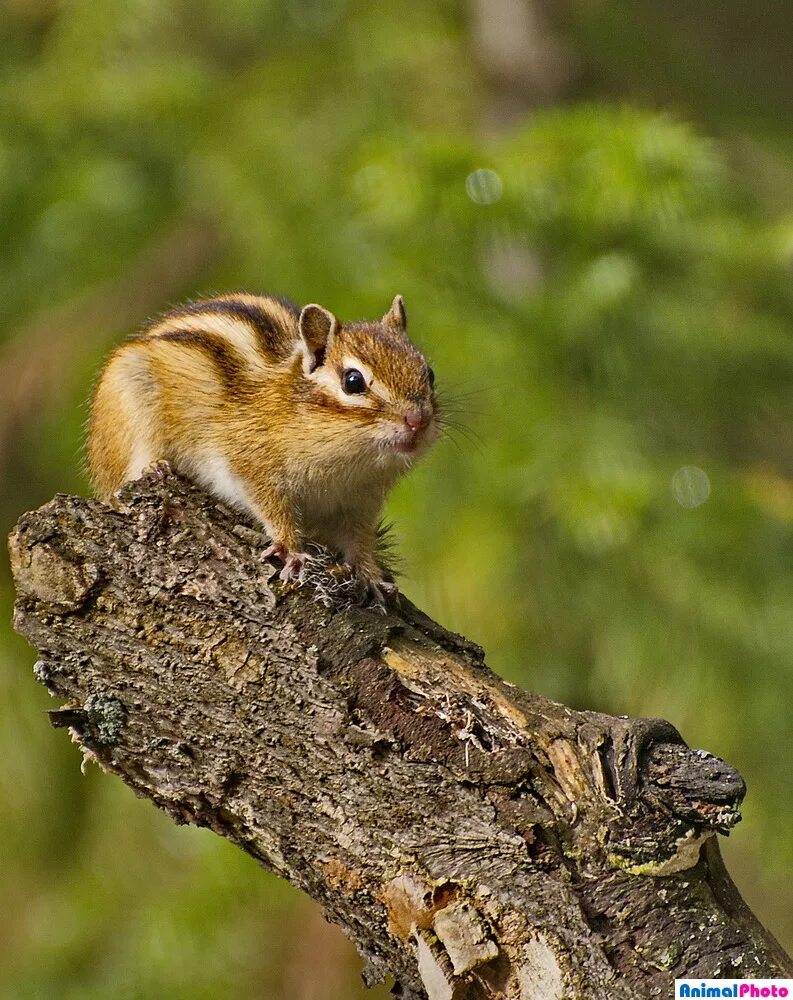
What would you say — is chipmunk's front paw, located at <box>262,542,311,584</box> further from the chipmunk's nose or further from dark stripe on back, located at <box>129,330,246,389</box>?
dark stripe on back, located at <box>129,330,246,389</box>

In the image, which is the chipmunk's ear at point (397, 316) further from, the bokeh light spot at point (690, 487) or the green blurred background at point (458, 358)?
the bokeh light spot at point (690, 487)

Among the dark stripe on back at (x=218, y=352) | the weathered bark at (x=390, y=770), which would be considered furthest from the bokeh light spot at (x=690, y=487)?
the weathered bark at (x=390, y=770)

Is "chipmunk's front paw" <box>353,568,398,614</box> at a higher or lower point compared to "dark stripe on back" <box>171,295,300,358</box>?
lower

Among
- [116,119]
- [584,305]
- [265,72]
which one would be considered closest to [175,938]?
[584,305]

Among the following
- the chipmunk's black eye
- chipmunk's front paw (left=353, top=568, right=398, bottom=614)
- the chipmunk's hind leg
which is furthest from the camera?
the chipmunk's hind leg


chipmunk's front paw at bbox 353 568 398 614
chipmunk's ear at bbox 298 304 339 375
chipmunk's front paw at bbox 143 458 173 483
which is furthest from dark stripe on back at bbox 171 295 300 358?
chipmunk's front paw at bbox 353 568 398 614

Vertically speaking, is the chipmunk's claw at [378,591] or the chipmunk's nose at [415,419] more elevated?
the chipmunk's nose at [415,419]

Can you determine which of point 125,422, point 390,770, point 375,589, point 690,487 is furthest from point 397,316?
point 690,487

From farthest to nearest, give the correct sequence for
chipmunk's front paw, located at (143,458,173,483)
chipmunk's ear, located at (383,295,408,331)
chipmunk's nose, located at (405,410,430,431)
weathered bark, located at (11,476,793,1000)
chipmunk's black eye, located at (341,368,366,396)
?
1. chipmunk's ear, located at (383,295,408,331)
2. chipmunk's black eye, located at (341,368,366,396)
3. chipmunk's nose, located at (405,410,430,431)
4. chipmunk's front paw, located at (143,458,173,483)
5. weathered bark, located at (11,476,793,1000)

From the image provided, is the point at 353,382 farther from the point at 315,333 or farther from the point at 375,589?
the point at 375,589
